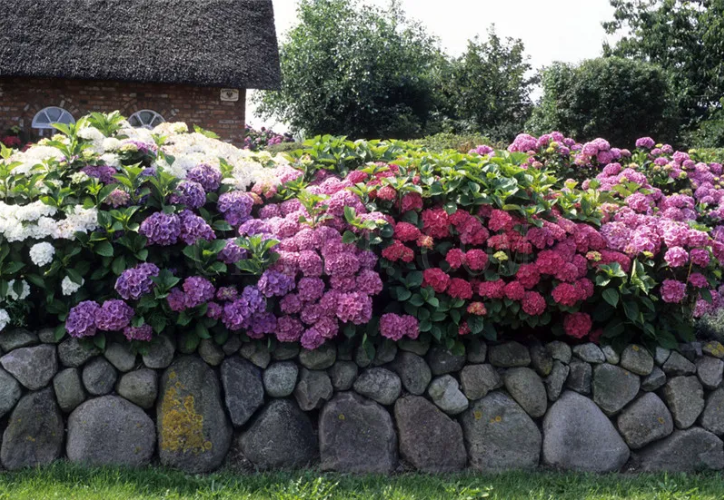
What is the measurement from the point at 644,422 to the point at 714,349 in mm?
630

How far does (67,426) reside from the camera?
13.2ft

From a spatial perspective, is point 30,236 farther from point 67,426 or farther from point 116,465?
point 116,465

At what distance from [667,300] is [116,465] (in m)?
3.13

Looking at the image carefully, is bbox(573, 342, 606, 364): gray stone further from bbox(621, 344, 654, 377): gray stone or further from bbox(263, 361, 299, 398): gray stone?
bbox(263, 361, 299, 398): gray stone

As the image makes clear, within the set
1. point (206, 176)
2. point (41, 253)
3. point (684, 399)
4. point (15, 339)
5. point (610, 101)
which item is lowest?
point (684, 399)

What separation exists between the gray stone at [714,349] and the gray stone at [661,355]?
250 millimetres

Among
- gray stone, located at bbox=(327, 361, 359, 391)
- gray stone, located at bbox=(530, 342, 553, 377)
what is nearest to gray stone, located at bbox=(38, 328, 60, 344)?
gray stone, located at bbox=(327, 361, 359, 391)

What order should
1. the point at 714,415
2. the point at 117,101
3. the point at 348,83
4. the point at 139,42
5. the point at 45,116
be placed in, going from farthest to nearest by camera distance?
the point at 348,83, the point at 117,101, the point at 45,116, the point at 139,42, the point at 714,415

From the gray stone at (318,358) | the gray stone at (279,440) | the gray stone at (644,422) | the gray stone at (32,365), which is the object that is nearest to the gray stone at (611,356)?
the gray stone at (644,422)

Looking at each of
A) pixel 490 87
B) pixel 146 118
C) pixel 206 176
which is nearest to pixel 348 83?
pixel 490 87

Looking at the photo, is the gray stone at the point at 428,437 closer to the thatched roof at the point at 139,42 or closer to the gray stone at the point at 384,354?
the gray stone at the point at 384,354

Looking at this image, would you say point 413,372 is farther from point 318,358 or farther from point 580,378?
point 580,378

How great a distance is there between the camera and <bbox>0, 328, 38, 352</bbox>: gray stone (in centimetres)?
402

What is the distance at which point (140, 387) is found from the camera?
13.2 feet
